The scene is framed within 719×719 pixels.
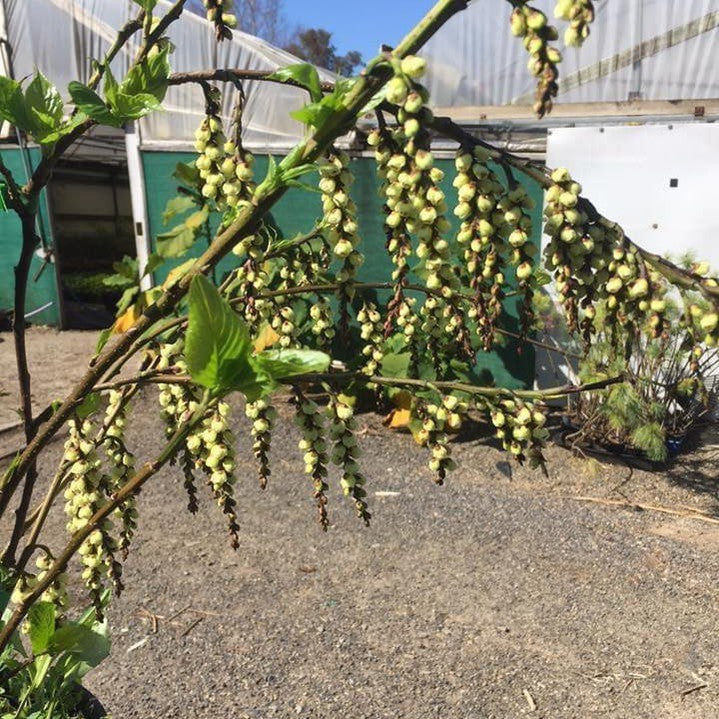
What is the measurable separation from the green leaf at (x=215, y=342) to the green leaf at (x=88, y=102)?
33 cm

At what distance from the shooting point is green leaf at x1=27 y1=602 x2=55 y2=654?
1375mm

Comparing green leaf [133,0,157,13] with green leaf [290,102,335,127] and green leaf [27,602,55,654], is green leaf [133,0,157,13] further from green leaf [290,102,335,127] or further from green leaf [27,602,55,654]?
green leaf [27,602,55,654]

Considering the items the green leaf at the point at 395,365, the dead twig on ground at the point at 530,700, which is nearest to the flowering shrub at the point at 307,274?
the dead twig on ground at the point at 530,700

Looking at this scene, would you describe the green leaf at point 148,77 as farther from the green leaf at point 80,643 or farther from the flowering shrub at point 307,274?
the green leaf at point 80,643

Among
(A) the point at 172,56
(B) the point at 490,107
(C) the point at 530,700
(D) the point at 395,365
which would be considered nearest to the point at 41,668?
(C) the point at 530,700

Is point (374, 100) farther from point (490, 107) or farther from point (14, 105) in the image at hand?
point (490, 107)

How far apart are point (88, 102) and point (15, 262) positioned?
350 inches

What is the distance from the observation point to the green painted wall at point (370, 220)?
6.12m

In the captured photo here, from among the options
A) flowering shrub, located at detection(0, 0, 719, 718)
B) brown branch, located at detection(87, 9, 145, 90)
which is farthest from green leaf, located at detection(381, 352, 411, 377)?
brown branch, located at detection(87, 9, 145, 90)

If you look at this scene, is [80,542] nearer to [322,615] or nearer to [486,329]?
[486,329]

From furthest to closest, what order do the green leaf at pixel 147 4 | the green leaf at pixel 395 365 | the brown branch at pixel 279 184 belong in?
the green leaf at pixel 395 365 < the green leaf at pixel 147 4 < the brown branch at pixel 279 184

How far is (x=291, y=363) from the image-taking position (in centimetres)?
92

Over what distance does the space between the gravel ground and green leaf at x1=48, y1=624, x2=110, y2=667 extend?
155 centimetres

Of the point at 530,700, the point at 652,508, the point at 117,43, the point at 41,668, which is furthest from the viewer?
the point at 652,508
